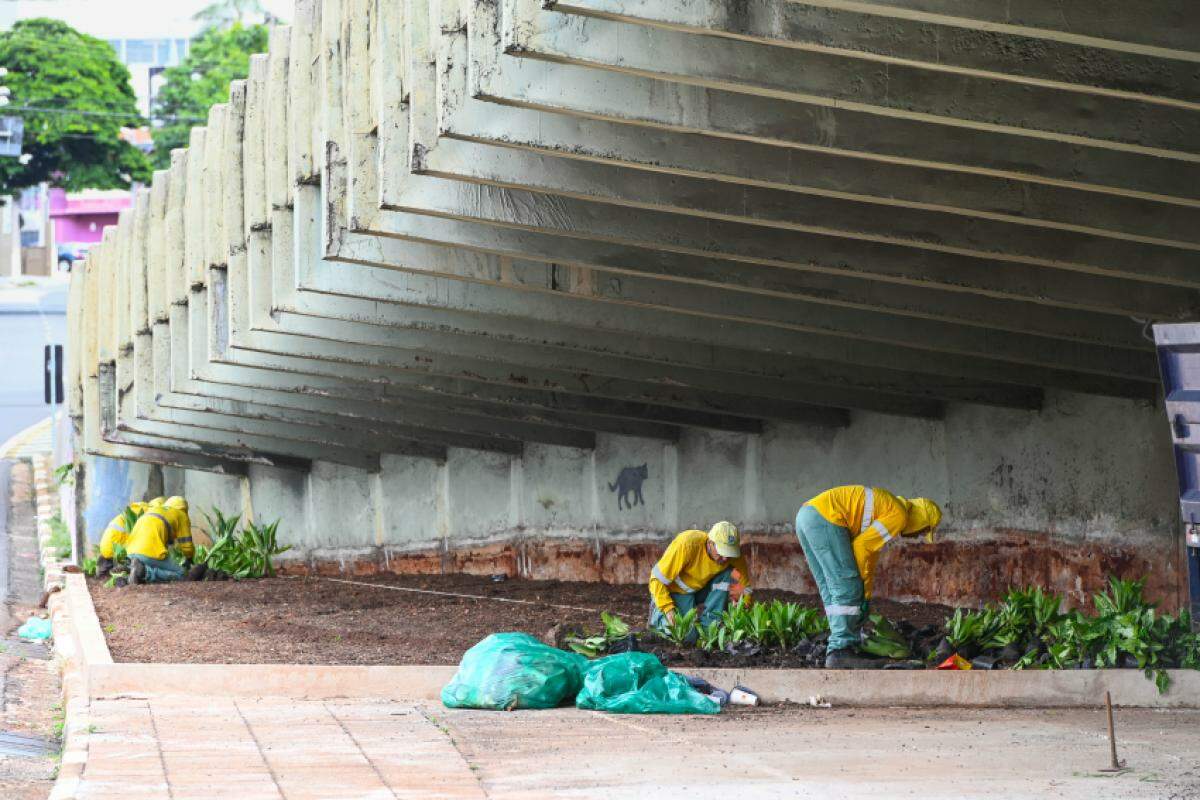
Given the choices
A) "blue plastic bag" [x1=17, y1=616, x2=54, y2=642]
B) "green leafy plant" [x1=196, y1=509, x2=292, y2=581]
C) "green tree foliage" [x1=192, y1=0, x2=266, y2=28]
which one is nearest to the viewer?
"blue plastic bag" [x1=17, y1=616, x2=54, y2=642]

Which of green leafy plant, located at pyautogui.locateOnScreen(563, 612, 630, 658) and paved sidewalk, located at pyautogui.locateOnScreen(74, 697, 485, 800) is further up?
green leafy plant, located at pyautogui.locateOnScreen(563, 612, 630, 658)

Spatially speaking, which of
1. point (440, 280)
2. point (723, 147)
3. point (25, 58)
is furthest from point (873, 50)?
point (25, 58)

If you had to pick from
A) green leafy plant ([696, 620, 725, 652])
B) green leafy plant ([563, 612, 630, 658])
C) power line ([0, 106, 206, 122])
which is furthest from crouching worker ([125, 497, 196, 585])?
power line ([0, 106, 206, 122])

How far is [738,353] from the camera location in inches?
540

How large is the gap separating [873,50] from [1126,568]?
21.2ft

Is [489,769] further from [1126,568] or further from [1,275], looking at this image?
[1,275]

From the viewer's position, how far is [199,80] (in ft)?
203

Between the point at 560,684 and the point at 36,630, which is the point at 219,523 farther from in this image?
the point at 560,684

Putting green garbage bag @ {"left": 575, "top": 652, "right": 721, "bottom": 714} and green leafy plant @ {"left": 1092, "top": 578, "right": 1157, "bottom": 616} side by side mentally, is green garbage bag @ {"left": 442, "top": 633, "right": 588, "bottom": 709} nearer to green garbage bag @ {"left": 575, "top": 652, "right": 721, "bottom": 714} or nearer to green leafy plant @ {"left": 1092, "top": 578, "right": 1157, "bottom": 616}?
green garbage bag @ {"left": 575, "top": 652, "right": 721, "bottom": 714}

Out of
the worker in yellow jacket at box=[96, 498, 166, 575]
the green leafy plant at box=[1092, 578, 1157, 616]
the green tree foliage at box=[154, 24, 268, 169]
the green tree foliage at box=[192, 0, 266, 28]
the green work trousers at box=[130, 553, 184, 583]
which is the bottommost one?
the green leafy plant at box=[1092, 578, 1157, 616]

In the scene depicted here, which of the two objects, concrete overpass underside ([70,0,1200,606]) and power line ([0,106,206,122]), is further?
power line ([0,106,206,122])

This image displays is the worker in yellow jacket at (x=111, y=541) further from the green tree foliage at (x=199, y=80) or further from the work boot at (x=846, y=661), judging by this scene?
the green tree foliage at (x=199, y=80)

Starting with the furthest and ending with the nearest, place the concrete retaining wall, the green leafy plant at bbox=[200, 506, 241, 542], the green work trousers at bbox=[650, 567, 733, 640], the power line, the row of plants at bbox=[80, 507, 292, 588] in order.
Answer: the power line, the green leafy plant at bbox=[200, 506, 241, 542], the row of plants at bbox=[80, 507, 292, 588], the concrete retaining wall, the green work trousers at bbox=[650, 567, 733, 640]

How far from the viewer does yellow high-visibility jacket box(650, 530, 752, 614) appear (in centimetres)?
1173
